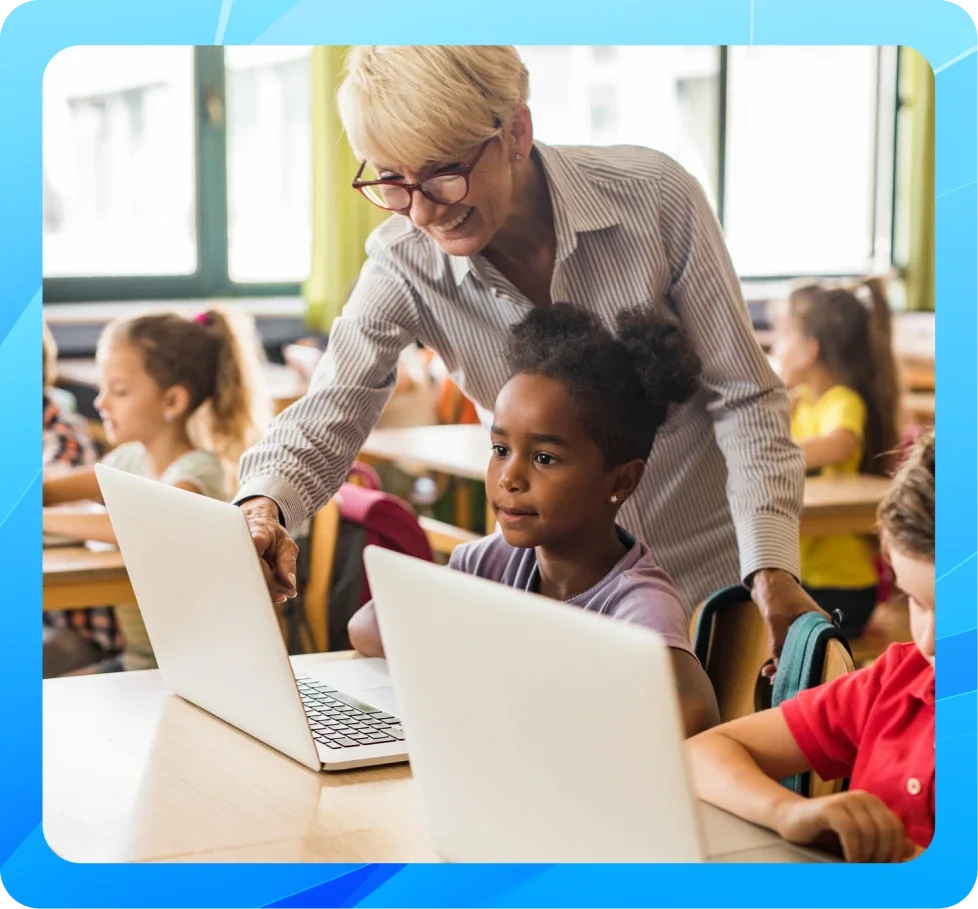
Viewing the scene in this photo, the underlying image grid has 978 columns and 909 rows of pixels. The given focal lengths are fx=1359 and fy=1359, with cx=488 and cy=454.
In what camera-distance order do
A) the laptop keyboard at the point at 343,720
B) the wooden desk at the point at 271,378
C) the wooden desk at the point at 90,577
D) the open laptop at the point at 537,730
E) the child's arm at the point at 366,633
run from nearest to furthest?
the open laptop at the point at 537,730 → the laptop keyboard at the point at 343,720 → the child's arm at the point at 366,633 → the wooden desk at the point at 271,378 → the wooden desk at the point at 90,577

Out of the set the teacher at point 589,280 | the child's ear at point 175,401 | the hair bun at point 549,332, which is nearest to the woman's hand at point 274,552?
the teacher at point 589,280

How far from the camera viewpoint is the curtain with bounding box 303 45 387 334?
126 centimetres

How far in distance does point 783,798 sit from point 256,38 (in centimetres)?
72

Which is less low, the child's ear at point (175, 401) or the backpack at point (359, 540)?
the child's ear at point (175, 401)

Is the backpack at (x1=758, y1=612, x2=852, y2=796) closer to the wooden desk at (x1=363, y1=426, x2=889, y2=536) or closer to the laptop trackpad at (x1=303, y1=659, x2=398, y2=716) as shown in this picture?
the wooden desk at (x1=363, y1=426, x2=889, y2=536)

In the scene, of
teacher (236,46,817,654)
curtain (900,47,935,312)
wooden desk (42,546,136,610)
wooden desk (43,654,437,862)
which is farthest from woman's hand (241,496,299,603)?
wooden desk (42,546,136,610)

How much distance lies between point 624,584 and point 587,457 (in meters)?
0.12

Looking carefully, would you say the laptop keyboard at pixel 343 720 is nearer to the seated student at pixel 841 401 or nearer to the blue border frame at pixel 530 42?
the blue border frame at pixel 530 42

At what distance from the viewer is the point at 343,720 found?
4.06 ft

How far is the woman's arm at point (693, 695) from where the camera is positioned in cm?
113

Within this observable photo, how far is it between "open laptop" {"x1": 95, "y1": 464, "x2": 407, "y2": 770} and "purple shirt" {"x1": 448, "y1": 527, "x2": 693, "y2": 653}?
0.55 ft

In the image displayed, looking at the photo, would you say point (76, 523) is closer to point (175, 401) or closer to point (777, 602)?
point (175, 401)

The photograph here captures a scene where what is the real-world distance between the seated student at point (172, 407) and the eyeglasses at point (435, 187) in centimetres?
72

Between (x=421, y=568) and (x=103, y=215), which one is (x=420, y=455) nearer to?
(x=103, y=215)
